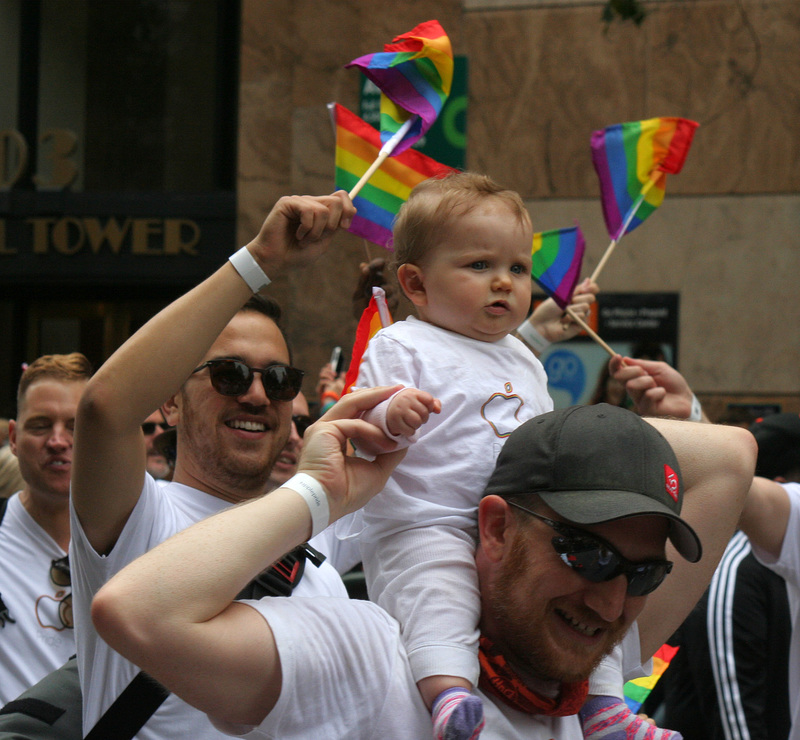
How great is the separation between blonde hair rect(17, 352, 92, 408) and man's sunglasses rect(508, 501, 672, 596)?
2991 millimetres

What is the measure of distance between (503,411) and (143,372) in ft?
2.77

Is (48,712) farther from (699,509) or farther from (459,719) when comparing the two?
(699,509)

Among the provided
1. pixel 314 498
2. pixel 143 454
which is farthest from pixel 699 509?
pixel 143 454

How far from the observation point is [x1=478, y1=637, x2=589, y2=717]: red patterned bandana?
1.96 m

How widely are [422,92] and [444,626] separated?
1544mm

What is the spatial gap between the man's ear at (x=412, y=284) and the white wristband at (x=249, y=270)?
0.38 m

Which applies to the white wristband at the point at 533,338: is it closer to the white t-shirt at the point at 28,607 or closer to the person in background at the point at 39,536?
the person in background at the point at 39,536

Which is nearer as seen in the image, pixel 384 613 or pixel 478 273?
pixel 384 613

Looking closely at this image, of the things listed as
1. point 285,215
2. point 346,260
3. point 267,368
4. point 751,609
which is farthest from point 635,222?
point 346,260

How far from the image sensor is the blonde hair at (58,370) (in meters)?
4.34

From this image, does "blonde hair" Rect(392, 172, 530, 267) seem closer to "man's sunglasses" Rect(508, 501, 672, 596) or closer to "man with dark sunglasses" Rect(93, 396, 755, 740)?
"man with dark sunglasses" Rect(93, 396, 755, 740)

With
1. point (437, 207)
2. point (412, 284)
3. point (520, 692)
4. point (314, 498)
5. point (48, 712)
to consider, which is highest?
point (437, 207)

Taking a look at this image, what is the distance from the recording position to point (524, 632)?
193cm

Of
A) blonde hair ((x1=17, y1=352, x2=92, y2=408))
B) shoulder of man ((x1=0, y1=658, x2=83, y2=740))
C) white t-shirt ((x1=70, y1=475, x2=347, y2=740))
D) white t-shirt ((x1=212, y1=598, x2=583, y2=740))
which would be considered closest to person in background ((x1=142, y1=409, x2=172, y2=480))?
blonde hair ((x1=17, y1=352, x2=92, y2=408))
